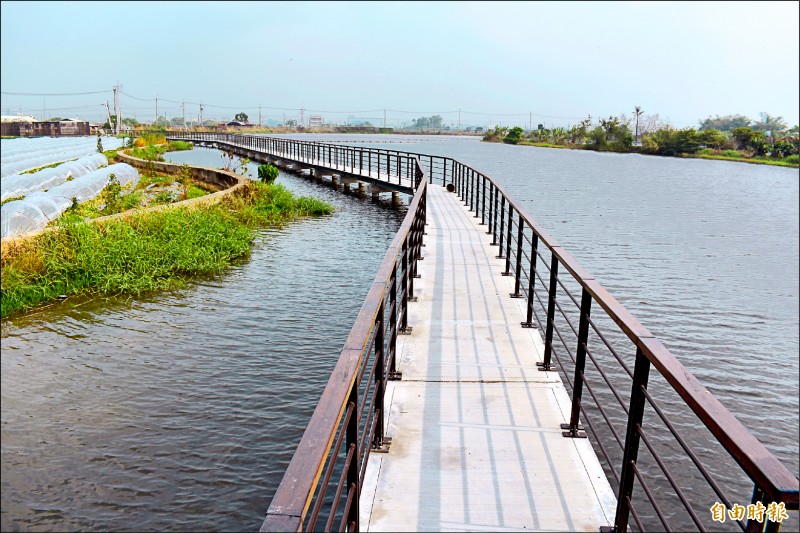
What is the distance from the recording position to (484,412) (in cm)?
421

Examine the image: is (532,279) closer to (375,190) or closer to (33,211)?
(33,211)

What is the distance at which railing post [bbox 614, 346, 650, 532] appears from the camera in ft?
8.93

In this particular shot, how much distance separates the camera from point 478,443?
380cm

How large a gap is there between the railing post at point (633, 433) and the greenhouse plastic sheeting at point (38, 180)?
1682 centimetres

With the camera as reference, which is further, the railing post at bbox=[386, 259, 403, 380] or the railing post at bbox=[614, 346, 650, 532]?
the railing post at bbox=[386, 259, 403, 380]

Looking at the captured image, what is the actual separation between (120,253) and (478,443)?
8943 millimetres

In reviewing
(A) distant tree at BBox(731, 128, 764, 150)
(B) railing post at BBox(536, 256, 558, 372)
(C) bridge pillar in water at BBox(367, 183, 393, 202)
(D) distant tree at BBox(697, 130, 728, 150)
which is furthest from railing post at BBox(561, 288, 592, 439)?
(D) distant tree at BBox(697, 130, 728, 150)

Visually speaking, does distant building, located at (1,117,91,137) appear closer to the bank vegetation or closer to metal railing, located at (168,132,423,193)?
metal railing, located at (168,132,423,193)

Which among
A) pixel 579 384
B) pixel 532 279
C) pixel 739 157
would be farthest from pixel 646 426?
pixel 739 157

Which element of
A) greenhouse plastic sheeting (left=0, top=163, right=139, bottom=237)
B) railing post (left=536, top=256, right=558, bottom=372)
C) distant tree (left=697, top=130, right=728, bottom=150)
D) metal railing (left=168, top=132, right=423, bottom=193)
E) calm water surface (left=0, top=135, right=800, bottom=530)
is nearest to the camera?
railing post (left=536, top=256, right=558, bottom=372)

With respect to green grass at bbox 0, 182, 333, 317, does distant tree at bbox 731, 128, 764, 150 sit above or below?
above

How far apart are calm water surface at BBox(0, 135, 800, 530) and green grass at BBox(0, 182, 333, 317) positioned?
491mm

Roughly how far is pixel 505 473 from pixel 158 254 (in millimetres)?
9559

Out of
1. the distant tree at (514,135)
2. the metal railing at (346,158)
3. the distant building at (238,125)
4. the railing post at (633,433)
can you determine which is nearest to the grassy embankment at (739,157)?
the metal railing at (346,158)
